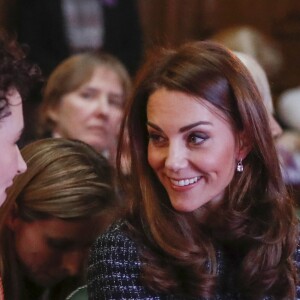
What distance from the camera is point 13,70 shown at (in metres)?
1.25

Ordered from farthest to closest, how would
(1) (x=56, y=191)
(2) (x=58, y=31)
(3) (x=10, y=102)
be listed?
1. (2) (x=58, y=31)
2. (1) (x=56, y=191)
3. (3) (x=10, y=102)

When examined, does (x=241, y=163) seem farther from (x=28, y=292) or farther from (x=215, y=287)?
(x=28, y=292)

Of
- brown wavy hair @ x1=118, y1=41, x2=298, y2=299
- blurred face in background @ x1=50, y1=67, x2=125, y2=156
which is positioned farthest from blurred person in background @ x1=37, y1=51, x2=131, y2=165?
brown wavy hair @ x1=118, y1=41, x2=298, y2=299

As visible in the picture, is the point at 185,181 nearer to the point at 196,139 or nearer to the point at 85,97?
the point at 196,139

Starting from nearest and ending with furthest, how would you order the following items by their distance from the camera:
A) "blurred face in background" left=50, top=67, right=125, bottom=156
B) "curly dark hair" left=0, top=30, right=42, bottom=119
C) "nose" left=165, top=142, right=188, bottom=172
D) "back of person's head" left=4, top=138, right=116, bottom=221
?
1. "curly dark hair" left=0, top=30, right=42, bottom=119
2. "nose" left=165, top=142, right=188, bottom=172
3. "back of person's head" left=4, top=138, right=116, bottom=221
4. "blurred face in background" left=50, top=67, right=125, bottom=156

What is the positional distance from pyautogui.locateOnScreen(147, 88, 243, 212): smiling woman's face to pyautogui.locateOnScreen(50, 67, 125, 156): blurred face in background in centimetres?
102

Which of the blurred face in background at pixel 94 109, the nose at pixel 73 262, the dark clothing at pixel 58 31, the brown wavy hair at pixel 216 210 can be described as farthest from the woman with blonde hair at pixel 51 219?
the dark clothing at pixel 58 31

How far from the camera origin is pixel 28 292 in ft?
5.31

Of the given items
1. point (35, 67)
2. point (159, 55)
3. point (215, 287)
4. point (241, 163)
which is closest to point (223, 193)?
point (241, 163)

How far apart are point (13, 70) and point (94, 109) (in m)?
1.20

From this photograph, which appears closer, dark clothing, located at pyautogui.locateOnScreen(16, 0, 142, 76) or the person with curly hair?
the person with curly hair

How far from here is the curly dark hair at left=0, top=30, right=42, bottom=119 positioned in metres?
1.22

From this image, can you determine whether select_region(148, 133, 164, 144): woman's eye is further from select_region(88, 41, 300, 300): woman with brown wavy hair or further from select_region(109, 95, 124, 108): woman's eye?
select_region(109, 95, 124, 108): woman's eye

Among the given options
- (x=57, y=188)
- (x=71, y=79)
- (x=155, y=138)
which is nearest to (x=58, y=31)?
(x=71, y=79)
